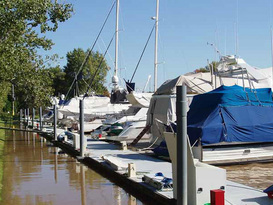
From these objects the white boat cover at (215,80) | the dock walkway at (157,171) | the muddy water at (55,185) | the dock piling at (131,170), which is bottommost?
the muddy water at (55,185)

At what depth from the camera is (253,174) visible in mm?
13125

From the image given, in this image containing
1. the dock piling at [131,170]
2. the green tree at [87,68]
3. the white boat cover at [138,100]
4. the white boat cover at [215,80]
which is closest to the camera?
the dock piling at [131,170]

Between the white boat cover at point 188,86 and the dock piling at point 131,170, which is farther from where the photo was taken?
the white boat cover at point 188,86

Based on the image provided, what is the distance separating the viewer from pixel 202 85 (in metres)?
21.6

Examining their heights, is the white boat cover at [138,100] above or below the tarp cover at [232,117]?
above

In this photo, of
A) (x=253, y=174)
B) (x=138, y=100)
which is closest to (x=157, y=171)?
(x=253, y=174)

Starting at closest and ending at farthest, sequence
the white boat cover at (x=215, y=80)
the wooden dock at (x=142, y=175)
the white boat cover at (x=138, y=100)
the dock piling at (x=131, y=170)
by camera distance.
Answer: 1. the wooden dock at (x=142, y=175)
2. the dock piling at (x=131, y=170)
3. the white boat cover at (x=215, y=80)
4. the white boat cover at (x=138, y=100)

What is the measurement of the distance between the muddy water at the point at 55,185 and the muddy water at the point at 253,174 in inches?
128

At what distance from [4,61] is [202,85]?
36.5ft

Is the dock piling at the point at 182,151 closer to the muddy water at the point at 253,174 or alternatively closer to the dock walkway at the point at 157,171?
the dock walkway at the point at 157,171

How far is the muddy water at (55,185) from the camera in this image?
11.4 meters

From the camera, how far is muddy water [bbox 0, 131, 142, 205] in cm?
1141

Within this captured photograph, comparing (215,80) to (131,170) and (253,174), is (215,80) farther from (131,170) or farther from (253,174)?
(131,170)

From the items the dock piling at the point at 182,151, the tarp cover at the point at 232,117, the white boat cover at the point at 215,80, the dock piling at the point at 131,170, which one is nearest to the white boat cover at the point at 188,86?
the white boat cover at the point at 215,80
